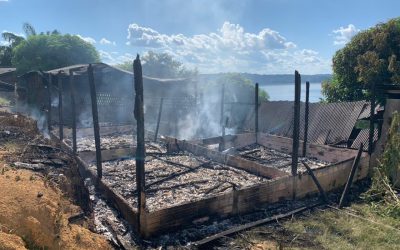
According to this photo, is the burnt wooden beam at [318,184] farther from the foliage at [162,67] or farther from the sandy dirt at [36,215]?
the foliage at [162,67]

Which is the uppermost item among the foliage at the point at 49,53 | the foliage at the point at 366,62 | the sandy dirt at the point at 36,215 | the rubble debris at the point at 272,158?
the foliage at the point at 49,53

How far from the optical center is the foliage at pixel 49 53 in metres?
33.2

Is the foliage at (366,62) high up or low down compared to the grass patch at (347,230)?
up

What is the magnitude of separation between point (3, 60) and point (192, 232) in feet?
157

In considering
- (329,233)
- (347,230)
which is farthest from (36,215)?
(347,230)

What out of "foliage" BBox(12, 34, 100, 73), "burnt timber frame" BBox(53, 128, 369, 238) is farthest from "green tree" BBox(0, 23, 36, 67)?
"burnt timber frame" BBox(53, 128, 369, 238)

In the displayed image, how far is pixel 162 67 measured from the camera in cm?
3966

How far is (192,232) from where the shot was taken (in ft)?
24.2

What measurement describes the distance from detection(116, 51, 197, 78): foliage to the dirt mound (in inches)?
1329

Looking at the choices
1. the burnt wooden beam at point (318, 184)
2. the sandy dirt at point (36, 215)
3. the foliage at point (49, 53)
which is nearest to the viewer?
the sandy dirt at point (36, 215)

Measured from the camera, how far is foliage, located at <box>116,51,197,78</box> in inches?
1544

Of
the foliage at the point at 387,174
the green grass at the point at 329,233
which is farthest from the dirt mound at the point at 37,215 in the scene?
the foliage at the point at 387,174

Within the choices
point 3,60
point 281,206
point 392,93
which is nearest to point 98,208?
point 281,206

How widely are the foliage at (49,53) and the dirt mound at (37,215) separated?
30.3 m
